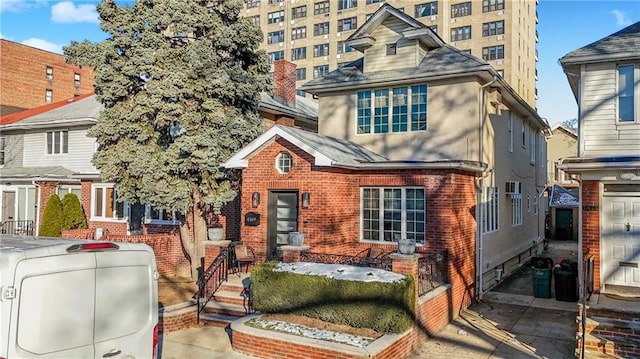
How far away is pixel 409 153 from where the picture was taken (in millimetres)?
15000

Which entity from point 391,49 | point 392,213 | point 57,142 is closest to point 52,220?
point 57,142

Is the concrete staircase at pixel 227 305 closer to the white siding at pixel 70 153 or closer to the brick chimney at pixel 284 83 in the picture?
the brick chimney at pixel 284 83

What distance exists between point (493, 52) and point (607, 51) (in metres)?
37.9

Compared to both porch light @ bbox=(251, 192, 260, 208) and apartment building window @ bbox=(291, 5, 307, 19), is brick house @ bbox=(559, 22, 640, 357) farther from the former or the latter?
apartment building window @ bbox=(291, 5, 307, 19)

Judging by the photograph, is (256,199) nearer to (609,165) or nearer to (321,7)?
(609,165)

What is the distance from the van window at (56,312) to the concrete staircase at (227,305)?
18.9 ft

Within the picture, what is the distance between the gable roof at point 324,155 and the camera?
11.9m

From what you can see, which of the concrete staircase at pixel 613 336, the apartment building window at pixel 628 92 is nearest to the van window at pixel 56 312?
the concrete staircase at pixel 613 336

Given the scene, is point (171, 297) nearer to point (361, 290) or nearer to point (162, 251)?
point (162, 251)

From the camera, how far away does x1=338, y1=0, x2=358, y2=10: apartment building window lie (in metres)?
51.4

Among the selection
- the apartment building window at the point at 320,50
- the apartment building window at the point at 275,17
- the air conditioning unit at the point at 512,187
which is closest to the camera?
the air conditioning unit at the point at 512,187

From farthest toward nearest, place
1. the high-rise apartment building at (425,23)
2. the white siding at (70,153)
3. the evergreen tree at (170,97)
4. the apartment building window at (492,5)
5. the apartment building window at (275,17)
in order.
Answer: the apartment building window at (275,17) → the high-rise apartment building at (425,23) → the apartment building window at (492,5) → the white siding at (70,153) → the evergreen tree at (170,97)

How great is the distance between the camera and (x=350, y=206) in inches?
520

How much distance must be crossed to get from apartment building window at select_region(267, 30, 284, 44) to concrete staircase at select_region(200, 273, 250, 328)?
4888cm
